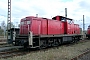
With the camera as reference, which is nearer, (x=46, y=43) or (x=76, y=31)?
(x=46, y=43)

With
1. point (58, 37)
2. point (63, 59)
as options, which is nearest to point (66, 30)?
point (58, 37)

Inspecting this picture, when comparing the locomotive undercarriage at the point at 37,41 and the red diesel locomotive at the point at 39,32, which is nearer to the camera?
the locomotive undercarriage at the point at 37,41

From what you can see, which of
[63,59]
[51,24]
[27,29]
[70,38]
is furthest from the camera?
[70,38]

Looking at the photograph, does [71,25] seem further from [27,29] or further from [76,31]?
[27,29]

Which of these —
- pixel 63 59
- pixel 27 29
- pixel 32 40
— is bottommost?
pixel 63 59

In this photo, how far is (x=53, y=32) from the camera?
17797 mm

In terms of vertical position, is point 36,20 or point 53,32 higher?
point 36,20

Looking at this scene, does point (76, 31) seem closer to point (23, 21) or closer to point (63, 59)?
point (23, 21)

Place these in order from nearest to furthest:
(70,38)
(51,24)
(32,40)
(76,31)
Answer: (32,40), (51,24), (70,38), (76,31)

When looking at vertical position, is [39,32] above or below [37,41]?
above

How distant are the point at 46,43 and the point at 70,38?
630 centimetres

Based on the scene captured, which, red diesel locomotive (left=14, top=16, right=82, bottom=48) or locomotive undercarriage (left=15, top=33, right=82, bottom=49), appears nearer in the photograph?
locomotive undercarriage (left=15, top=33, right=82, bottom=49)

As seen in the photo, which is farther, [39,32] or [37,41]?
[39,32]

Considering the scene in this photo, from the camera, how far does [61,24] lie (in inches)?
783
